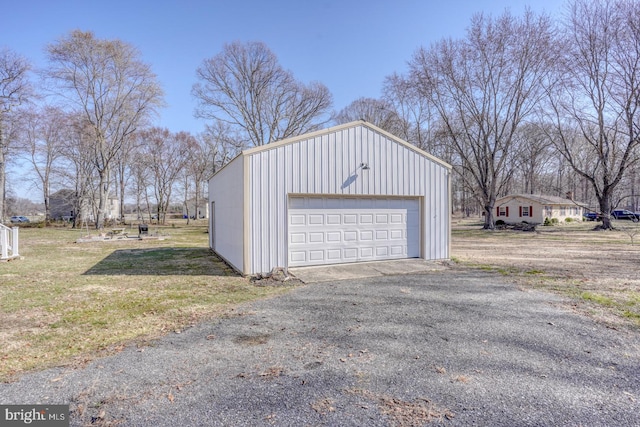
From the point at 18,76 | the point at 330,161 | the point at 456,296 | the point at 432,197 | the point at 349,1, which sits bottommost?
the point at 456,296

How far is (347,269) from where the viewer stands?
26.0 feet

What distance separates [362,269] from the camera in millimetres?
7945

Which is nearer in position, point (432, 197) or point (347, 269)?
point (347, 269)

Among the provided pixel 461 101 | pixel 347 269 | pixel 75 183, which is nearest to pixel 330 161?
pixel 347 269

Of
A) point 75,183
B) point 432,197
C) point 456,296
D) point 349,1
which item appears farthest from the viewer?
point 75,183

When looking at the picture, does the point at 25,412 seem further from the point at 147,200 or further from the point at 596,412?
the point at 147,200

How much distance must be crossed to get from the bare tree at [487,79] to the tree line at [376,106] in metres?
0.07

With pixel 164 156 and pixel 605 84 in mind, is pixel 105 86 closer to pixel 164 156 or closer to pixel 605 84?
pixel 164 156

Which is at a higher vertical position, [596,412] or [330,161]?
[330,161]

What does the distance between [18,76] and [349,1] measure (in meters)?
24.0

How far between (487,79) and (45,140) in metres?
35.2

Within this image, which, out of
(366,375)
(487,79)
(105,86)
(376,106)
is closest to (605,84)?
(487,79)

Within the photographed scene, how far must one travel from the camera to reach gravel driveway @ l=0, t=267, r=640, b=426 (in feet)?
7.57

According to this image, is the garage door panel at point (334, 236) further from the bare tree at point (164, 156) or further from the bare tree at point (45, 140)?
the bare tree at point (164, 156)
